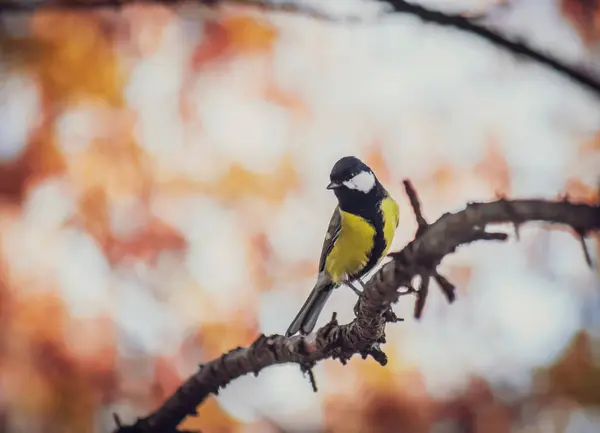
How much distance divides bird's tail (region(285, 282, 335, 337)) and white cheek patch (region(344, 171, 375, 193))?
0.77 feet

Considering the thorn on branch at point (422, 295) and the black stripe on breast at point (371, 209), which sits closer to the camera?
the thorn on branch at point (422, 295)

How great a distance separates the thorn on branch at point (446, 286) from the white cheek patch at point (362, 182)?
67 centimetres

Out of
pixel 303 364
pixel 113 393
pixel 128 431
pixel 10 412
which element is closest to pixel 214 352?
pixel 113 393

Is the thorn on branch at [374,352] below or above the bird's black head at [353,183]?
below

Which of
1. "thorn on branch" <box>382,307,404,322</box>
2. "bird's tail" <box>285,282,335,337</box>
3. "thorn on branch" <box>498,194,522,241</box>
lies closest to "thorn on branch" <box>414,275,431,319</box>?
"thorn on branch" <box>498,194,522,241</box>

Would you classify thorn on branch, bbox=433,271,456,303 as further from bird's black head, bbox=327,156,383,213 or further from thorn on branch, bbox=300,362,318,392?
bird's black head, bbox=327,156,383,213

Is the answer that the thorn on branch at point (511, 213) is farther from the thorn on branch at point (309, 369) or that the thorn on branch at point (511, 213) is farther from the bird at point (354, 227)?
the bird at point (354, 227)

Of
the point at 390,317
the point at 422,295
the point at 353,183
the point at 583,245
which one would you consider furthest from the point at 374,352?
the point at 353,183

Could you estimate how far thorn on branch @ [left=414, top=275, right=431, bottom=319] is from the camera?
0.53 metres

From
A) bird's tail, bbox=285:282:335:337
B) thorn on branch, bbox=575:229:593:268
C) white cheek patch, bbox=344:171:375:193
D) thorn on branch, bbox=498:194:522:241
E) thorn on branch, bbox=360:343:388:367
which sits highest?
white cheek patch, bbox=344:171:375:193

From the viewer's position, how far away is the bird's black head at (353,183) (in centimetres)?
118

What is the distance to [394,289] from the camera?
23.9 inches

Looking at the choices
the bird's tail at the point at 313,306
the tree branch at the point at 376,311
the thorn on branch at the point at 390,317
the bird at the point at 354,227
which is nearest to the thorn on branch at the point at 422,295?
the tree branch at the point at 376,311

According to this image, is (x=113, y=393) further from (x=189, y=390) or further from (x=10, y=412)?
(x=189, y=390)
